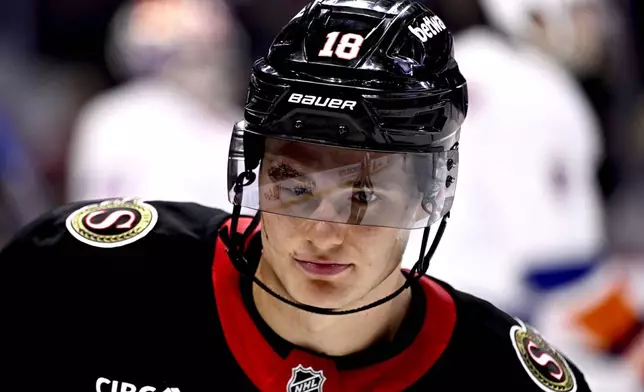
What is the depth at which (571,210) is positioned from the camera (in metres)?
4.82

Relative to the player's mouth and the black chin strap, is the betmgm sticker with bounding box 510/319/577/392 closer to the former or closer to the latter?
the black chin strap

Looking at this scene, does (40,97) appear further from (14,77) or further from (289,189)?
(289,189)

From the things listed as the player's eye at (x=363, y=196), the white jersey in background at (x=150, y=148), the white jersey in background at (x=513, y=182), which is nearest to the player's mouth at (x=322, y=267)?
the player's eye at (x=363, y=196)

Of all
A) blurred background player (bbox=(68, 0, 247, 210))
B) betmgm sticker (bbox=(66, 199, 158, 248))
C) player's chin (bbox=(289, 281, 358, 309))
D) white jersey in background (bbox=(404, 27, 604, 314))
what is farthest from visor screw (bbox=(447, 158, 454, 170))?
blurred background player (bbox=(68, 0, 247, 210))

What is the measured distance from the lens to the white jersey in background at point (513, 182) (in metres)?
4.65

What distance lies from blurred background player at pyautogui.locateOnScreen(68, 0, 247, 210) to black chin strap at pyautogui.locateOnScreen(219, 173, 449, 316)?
3029 mm

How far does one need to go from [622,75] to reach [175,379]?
11.6 ft

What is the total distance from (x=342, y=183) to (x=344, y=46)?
0.67 feet

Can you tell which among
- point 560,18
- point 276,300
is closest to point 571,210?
point 560,18

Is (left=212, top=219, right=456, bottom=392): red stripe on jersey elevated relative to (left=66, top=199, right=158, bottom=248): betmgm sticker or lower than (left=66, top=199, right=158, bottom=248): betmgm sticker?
lower

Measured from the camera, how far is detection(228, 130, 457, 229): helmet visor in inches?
82.4

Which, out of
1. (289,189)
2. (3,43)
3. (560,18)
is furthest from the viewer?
(3,43)

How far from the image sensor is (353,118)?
6.69 feet

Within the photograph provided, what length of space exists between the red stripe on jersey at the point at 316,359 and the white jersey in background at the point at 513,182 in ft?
7.31
